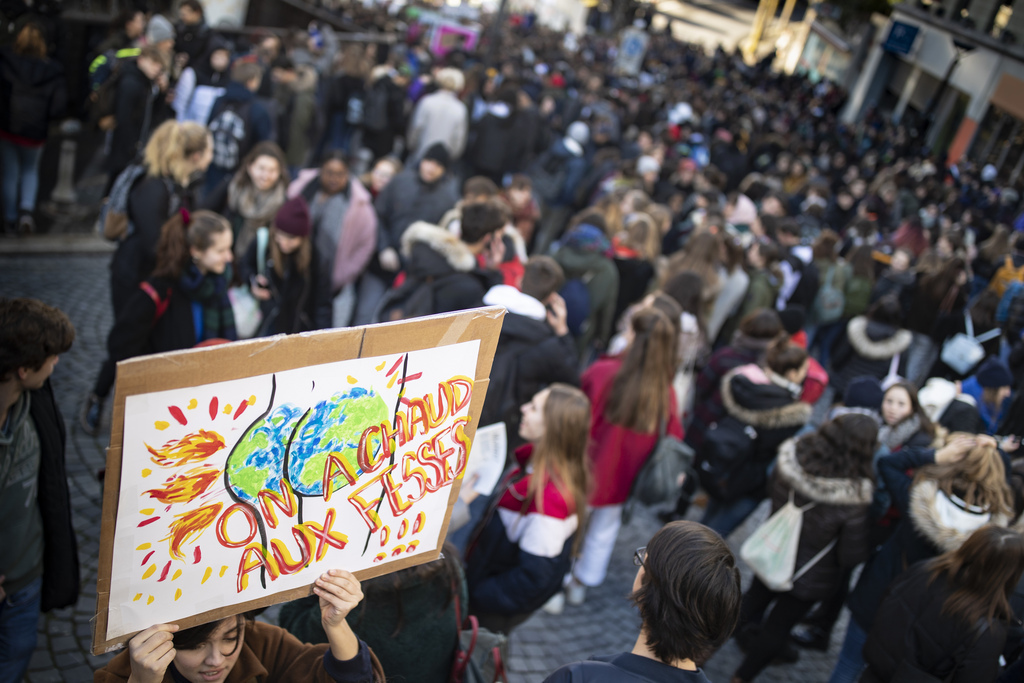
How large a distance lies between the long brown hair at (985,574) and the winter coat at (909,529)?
35cm

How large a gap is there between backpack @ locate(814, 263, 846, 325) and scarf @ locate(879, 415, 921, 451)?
2956 mm

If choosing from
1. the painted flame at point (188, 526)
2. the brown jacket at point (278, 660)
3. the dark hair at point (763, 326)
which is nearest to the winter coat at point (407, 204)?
the dark hair at point (763, 326)

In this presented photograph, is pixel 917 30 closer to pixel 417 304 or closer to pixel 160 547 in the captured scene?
pixel 417 304

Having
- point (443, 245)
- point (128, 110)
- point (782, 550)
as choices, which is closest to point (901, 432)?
point (782, 550)

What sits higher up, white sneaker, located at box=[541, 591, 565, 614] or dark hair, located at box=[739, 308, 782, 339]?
dark hair, located at box=[739, 308, 782, 339]

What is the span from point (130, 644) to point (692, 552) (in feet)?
4.48

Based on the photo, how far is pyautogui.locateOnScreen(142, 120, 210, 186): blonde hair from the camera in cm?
463

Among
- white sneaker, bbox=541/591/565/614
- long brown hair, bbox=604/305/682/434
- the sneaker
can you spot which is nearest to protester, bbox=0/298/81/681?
the sneaker

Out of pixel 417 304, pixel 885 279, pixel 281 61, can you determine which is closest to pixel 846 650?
pixel 417 304

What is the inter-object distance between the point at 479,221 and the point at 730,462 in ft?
6.79

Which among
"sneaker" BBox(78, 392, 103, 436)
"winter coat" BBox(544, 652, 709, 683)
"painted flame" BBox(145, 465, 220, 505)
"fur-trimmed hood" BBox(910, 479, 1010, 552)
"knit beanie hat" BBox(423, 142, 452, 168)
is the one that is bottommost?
"sneaker" BBox(78, 392, 103, 436)

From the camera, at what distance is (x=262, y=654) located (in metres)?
2.15

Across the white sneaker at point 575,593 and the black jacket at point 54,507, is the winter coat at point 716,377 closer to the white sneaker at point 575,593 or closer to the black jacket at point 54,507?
the white sneaker at point 575,593

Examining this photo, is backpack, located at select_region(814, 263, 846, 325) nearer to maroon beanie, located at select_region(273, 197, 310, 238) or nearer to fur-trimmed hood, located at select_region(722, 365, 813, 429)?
fur-trimmed hood, located at select_region(722, 365, 813, 429)
